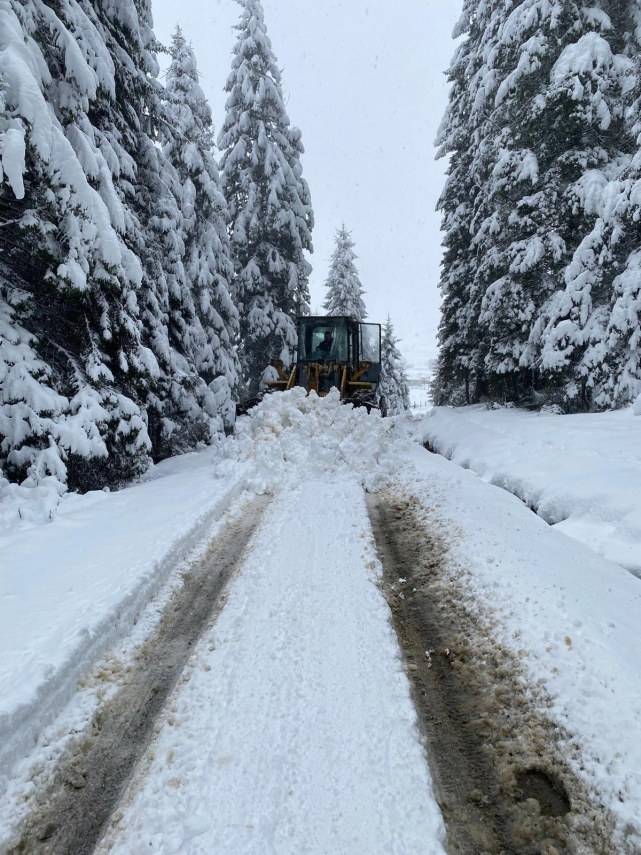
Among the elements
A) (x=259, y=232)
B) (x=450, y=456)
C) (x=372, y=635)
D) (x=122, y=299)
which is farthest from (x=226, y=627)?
(x=259, y=232)

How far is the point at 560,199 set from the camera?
1063 cm

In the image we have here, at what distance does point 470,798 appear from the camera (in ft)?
6.88

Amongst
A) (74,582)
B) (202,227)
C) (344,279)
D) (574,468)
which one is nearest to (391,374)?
(344,279)

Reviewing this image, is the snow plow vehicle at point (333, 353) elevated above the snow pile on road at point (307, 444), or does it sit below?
above

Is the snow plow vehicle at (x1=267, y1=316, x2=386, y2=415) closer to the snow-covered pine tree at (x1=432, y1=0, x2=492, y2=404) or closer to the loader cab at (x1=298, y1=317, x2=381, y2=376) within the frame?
the loader cab at (x1=298, y1=317, x2=381, y2=376)

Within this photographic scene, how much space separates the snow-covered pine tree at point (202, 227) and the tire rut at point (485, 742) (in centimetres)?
996

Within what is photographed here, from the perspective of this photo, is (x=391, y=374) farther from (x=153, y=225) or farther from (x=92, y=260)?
(x=92, y=260)

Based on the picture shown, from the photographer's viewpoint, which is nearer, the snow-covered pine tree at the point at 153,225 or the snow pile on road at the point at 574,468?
the snow pile on road at the point at 574,468

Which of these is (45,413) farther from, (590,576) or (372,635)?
(590,576)

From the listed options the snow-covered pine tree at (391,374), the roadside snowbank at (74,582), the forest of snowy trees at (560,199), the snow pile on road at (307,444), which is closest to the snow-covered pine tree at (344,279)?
the snow-covered pine tree at (391,374)

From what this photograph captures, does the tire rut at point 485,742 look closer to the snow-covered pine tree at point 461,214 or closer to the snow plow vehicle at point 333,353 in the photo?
the snow plow vehicle at point 333,353

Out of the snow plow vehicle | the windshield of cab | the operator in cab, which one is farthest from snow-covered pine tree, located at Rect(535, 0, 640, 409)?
the operator in cab

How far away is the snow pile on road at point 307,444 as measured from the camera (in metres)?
7.52

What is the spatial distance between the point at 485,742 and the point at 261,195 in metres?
18.9
